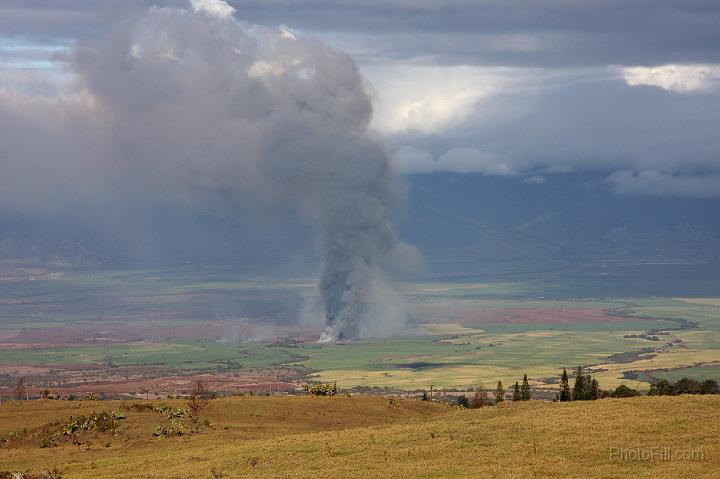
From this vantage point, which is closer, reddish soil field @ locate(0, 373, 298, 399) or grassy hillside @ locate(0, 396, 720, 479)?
grassy hillside @ locate(0, 396, 720, 479)

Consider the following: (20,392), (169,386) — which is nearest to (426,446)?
(20,392)

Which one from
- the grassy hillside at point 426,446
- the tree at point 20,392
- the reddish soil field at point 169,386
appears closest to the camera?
the grassy hillside at point 426,446

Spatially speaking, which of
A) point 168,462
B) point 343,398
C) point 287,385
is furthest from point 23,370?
point 168,462

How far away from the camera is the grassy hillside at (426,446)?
4331cm

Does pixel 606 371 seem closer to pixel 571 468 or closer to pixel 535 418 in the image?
pixel 535 418

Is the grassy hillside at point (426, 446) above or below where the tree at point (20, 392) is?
below

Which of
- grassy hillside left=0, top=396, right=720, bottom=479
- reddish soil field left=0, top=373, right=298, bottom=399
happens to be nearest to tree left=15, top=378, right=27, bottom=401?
reddish soil field left=0, top=373, right=298, bottom=399

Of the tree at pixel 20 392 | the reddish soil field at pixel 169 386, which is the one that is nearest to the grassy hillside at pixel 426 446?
the tree at pixel 20 392

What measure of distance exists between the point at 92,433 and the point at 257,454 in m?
14.7

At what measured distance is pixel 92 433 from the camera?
60.9 meters

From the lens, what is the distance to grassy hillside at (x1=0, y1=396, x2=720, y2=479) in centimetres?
4331

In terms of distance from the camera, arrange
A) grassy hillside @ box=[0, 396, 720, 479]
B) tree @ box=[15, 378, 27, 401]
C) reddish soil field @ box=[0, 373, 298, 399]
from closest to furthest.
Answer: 1. grassy hillside @ box=[0, 396, 720, 479]
2. tree @ box=[15, 378, 27, 401]
3. reddish soil field @ box=[0, 373, 298, 399]

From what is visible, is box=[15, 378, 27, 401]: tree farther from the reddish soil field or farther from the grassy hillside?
the grassy hillside

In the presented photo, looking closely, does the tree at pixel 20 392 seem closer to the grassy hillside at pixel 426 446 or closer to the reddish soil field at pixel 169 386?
the reddish soil field at pixel 169 386
